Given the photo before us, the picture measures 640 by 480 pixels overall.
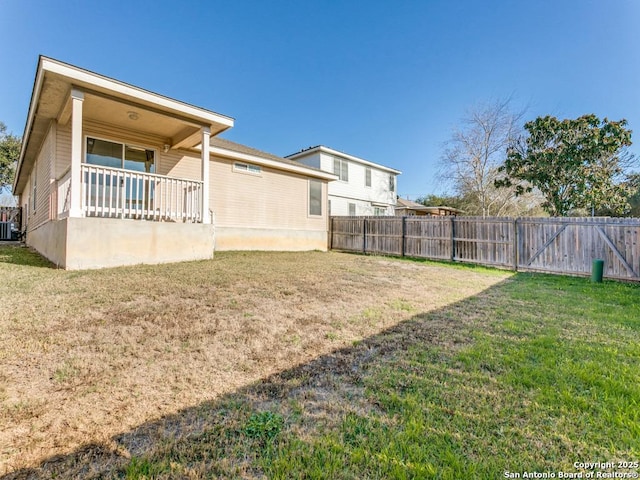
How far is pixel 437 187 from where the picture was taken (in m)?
22.7

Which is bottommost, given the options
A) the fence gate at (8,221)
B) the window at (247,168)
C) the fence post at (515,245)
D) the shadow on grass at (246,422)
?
the shadow on grass at (246,422)

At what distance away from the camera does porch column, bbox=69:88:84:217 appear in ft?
18.8

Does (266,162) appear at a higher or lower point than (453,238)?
higher

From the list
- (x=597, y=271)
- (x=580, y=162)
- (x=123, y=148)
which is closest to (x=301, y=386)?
(x=597, y=271)

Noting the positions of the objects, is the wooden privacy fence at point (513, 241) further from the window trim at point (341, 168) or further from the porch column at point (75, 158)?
the porch column at point (75, 158)

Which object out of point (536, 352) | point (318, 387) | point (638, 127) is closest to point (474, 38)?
point (638, 127)

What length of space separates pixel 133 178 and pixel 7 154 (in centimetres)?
2614

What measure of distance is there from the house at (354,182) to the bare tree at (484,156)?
4392 mm

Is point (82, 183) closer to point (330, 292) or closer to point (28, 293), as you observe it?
point (28, 293)

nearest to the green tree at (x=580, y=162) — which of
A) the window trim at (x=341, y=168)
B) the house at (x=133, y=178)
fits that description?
the window trim at (x=341, y=168)

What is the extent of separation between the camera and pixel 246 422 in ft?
5.68

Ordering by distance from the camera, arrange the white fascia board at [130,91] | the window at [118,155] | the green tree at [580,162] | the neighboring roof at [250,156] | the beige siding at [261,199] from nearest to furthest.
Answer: the white fascia board at [130,91]
the window at [118,155]
the neighboring roof at [250,156]
the beige siding at [261,199]
the green tree at [580,162]

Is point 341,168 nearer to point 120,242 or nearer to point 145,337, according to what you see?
point 120,242

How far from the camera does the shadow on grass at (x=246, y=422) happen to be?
4.50 ft
